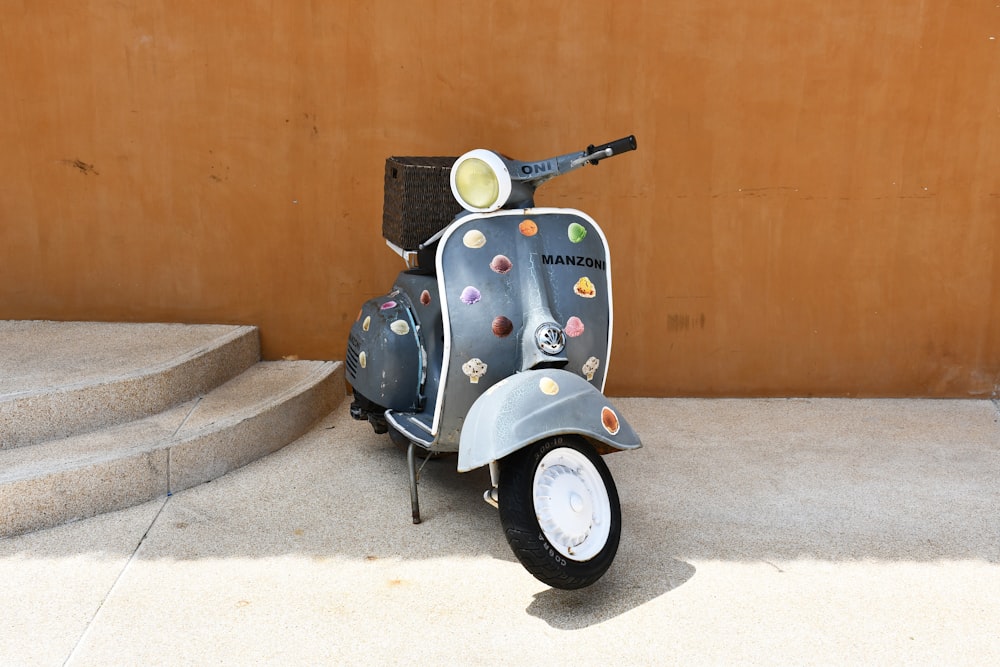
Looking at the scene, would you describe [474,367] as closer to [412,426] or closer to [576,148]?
[412,426]

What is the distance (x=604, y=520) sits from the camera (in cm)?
277

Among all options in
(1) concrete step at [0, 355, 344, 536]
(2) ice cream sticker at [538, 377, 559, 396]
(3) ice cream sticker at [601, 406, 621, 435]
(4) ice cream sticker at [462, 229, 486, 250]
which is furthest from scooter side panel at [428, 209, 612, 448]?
(1) concrete step at [0, 355, 344, 536]

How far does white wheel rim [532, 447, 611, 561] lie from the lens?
2.68 metres

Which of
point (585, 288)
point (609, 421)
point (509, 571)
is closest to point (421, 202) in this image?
point (585, 288)

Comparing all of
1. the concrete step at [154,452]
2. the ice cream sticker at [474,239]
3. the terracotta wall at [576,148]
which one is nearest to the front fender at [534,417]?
the ice cream sticker at [474,239]

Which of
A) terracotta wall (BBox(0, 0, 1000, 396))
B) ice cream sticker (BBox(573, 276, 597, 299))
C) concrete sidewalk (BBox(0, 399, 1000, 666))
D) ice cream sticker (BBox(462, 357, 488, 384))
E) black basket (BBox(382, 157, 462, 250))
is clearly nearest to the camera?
concrete sidewalk (BBox(0, 399, 1000, 666))

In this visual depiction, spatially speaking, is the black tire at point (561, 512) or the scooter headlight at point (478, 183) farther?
the scooter headlight at point (478, 183)

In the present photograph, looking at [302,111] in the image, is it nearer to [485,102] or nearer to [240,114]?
[240,114]

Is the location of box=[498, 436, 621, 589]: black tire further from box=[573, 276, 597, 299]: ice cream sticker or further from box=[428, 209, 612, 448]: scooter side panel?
box=[573, 276, 597, 299]: ice cream sticker

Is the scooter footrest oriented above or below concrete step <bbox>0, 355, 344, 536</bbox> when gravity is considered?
above

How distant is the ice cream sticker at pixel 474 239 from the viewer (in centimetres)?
315

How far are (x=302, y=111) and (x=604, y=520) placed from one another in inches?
108

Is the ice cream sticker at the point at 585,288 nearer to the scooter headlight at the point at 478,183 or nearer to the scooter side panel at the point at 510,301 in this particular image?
the scooter side panel at the point at 510,301

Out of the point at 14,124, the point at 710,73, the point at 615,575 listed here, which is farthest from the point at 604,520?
the point at 14,124
